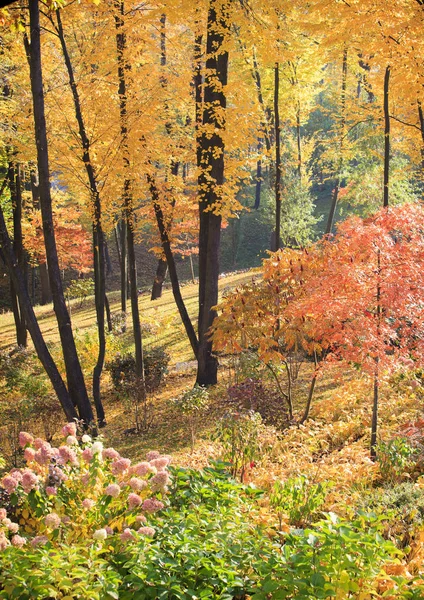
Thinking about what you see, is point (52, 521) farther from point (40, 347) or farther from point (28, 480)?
point (40, 347)

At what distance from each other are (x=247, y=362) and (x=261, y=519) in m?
4.64

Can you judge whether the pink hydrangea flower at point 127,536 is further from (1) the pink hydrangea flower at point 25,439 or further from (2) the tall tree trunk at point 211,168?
(2) the tall tree trunk at point 211,168

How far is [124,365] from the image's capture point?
1272cm

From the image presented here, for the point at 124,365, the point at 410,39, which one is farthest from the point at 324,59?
the point at 124,365

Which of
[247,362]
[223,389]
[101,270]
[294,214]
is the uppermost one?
[294,214]

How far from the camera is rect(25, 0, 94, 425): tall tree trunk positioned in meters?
7.02

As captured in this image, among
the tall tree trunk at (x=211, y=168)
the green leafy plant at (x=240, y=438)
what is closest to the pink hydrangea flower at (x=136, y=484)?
the green leafy plant at (x=240, y=438)

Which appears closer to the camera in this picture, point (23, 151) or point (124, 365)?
point (23, 151)

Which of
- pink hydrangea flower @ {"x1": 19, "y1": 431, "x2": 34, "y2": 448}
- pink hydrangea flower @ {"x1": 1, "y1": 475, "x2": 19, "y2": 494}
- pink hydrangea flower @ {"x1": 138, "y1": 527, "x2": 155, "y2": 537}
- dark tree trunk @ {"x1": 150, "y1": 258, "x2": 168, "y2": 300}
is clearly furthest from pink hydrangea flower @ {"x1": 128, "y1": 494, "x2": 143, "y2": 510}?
dark tree trunk @ {"x1": 150, "y1": 258, "x2": 168, "y2": 300}

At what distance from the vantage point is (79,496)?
381 cm

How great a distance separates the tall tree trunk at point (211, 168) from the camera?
938cm

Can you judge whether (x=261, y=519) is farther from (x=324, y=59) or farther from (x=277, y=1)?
(x=324, y=59)

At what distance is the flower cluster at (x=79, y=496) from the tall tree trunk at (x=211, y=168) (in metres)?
5.42

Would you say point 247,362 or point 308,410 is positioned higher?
point 247,362
